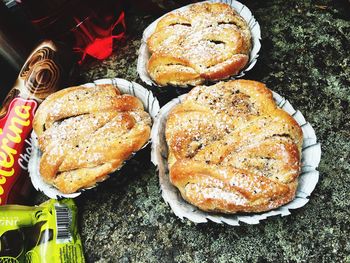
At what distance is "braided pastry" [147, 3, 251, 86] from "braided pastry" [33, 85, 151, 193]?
236 mm

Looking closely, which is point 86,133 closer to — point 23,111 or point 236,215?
point 23,111

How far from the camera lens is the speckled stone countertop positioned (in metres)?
1.65

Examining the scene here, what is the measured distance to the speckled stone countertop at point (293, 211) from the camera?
1.65m

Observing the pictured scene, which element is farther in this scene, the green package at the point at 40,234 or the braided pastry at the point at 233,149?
the green package at the point at 40,234

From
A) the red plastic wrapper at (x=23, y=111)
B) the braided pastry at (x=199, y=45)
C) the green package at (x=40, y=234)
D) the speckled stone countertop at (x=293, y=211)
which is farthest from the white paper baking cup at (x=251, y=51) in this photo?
the green package at (x=40, y=234)

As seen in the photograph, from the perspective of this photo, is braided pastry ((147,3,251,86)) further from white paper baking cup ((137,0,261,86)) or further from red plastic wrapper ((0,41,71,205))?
red plastic wrapper ((0,41,71,205))

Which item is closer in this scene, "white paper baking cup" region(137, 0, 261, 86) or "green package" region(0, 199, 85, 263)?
A: "green package" region(0, 199, 85, 263)

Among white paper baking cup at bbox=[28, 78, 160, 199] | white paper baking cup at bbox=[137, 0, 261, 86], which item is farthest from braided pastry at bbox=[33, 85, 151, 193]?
white paper baking cup at bbox=[137, 0, 261, 86]

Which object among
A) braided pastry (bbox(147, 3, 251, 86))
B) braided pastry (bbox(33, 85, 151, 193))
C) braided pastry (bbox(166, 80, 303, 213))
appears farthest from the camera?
braided pastry (bbox(147, 3, 251, 86))

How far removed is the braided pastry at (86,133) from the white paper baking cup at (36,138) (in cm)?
4

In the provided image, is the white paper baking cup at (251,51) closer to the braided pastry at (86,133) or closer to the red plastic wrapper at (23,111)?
the braided pastry at (86,133)

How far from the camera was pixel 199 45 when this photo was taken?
193 cm

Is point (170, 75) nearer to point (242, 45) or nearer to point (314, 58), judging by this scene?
point (242, 45)

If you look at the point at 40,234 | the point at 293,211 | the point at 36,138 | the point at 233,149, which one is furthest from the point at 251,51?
the point at 40,234
